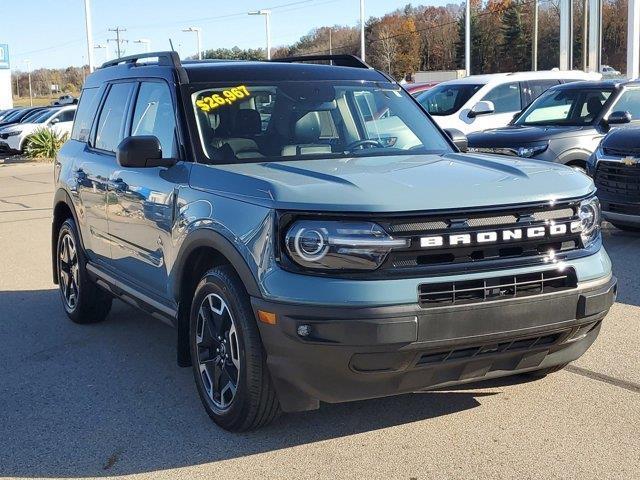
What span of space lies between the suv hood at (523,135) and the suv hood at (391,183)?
5.93 m

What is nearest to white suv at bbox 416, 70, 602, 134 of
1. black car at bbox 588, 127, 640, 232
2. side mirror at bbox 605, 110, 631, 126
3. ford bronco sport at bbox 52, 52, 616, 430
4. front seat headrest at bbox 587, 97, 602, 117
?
front seat headrest at bbox 587, 97, 602, 117

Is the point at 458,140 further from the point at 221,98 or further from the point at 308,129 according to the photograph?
the point at 221,98

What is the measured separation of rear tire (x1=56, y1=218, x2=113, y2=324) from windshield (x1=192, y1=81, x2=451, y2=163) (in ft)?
6.49

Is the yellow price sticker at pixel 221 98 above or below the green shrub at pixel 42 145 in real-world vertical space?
above

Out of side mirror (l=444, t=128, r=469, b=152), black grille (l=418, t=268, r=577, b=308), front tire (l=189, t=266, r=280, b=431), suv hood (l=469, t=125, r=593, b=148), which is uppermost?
side mirror (l=444, t=128, r=469, b=152)

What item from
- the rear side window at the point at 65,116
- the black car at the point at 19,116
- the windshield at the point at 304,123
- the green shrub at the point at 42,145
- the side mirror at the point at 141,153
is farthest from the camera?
the black car at the point at 19,116

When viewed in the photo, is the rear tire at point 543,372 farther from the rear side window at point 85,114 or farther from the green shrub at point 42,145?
the green shrub at point 42,145

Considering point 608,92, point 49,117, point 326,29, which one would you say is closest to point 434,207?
point 608,92

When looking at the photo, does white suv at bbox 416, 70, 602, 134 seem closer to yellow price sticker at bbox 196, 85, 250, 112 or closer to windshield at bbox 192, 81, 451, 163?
windshield at bbox 192, 81, 451, 163

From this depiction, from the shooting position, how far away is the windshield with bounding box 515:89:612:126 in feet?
36.1

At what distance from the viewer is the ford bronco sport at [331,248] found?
3508mm

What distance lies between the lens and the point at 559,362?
4.12 m

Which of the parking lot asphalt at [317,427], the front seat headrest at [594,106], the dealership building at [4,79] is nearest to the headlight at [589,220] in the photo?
the parking lot asphalt at [317,427]

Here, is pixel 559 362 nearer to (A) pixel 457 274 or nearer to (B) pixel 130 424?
(A) pixel 457 274
